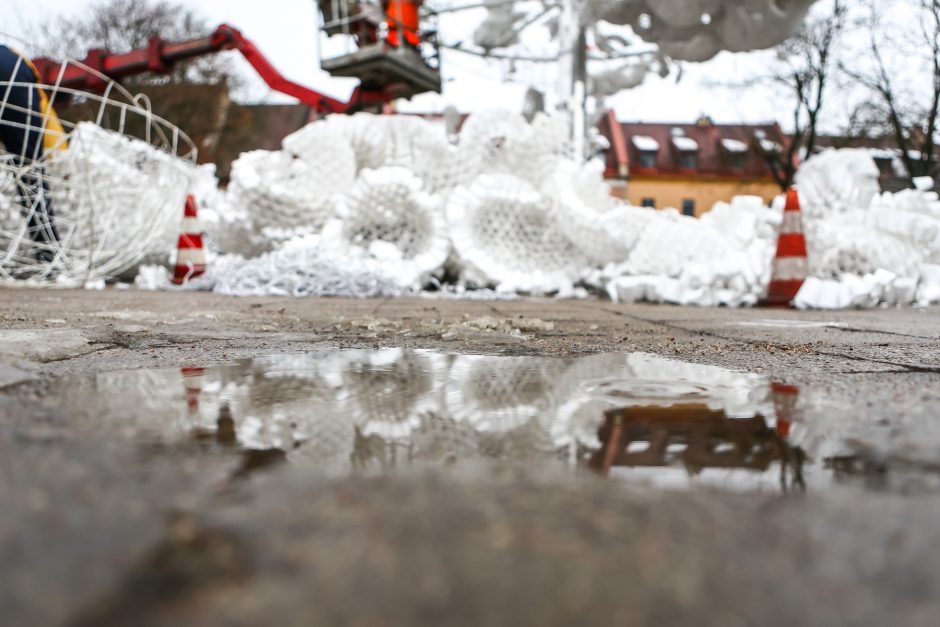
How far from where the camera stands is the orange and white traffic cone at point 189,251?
5340 mm

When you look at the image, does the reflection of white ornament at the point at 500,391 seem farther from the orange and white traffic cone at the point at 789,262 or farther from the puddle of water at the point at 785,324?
the orange and white traffic cone at the point at 789,262

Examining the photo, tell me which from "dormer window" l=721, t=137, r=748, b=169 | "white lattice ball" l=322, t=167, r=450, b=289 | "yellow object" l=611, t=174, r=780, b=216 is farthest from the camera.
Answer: "yellow object" l=611, t=174, r=780, b=216

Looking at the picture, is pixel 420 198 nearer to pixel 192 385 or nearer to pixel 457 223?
pixel 457 223

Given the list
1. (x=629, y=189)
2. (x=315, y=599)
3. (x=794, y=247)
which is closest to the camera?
(x=315, y=599)

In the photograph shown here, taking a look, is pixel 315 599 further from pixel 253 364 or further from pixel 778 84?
pixel 778 84

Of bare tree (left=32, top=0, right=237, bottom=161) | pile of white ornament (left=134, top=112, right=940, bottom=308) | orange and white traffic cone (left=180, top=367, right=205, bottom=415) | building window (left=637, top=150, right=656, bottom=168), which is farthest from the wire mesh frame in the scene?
building window (left=637, top=150, right=656, bottom=168)

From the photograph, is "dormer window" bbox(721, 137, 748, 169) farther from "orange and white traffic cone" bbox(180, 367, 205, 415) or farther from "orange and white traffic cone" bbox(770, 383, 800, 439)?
"orange and white traffic cone" bbox(180, 367, 205, 415)

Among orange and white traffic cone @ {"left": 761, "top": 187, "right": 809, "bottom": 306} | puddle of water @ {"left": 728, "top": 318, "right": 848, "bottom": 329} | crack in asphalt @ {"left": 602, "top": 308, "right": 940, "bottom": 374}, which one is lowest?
puddle of water @ {"left": 728, "top": 318, "right": 848, "bottom": 329}

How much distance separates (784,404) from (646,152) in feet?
86.0

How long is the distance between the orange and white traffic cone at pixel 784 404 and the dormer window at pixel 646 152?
25663mm

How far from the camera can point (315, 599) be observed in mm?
355

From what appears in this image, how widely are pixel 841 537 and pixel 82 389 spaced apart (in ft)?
3.14

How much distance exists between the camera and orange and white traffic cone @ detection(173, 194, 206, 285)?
5.34 metres

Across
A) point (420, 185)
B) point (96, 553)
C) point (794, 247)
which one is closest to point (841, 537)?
point (96, 553)
